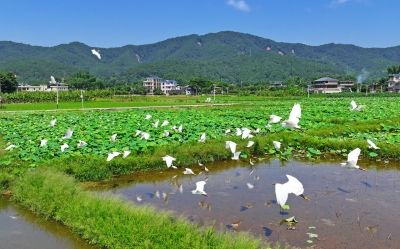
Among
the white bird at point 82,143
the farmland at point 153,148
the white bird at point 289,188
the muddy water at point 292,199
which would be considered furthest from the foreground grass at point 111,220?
the white bird at point 82,143

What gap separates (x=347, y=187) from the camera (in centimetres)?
840

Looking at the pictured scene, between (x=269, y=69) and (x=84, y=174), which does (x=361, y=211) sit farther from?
(x=269, y=69)

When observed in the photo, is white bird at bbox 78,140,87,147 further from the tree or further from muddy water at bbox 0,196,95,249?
the tree

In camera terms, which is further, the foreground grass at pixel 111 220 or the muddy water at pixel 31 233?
the muddy water at pixel 31 233

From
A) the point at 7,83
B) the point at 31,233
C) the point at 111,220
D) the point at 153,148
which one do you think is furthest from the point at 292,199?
the point at 7,83

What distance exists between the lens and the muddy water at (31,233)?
602cm

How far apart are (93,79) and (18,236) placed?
91.5 metres

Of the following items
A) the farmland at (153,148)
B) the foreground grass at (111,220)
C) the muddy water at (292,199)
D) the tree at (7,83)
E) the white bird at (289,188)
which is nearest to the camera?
the foreground grass at (111,220)

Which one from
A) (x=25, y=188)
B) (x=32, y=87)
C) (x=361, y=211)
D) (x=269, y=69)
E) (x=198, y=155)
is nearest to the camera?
(x=361, y=211)

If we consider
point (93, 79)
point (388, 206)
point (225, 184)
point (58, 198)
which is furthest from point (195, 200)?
point (93, 79)

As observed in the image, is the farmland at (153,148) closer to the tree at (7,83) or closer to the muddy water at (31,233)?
the muddy water at (31,233)

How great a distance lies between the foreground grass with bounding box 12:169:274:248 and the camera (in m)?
4.88

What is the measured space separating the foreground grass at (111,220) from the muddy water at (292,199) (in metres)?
1.12

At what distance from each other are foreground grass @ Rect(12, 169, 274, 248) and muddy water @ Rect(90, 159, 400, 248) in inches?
44.0
